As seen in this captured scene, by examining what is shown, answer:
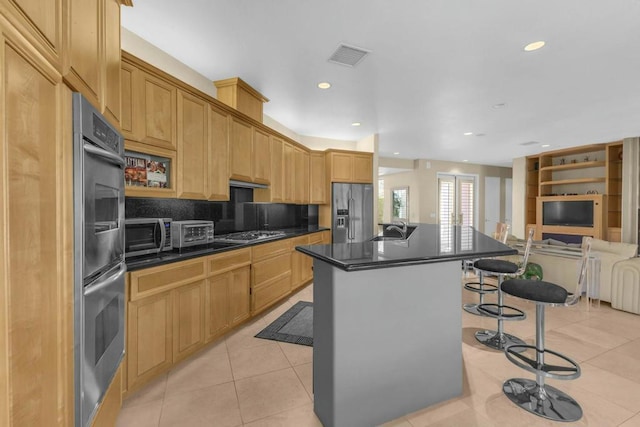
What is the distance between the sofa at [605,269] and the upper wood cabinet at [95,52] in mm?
4376

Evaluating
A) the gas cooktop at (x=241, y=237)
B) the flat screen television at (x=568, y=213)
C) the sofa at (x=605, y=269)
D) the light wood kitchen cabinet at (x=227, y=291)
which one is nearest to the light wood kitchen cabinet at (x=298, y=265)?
the gas cooktop at (x=241, y=237)

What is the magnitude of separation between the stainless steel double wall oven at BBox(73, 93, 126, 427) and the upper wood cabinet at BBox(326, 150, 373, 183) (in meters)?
3.88

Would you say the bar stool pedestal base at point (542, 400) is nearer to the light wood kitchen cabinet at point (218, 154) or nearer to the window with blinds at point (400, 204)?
the light wood kitchen cabinet at point (218, 154)

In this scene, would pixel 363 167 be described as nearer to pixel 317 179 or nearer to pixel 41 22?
pixel 317 179

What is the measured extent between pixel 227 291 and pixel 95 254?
5.19ft

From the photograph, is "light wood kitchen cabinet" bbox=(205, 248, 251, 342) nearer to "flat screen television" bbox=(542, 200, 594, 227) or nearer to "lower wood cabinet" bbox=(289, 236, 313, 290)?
"lower wood cabinet" bbox=(289, 236, 313, 290)

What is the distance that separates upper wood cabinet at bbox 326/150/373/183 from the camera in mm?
5129

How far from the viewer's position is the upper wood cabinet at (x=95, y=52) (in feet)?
3.25

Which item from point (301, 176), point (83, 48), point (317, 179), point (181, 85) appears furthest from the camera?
point (317, 179)

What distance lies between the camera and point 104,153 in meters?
1.19

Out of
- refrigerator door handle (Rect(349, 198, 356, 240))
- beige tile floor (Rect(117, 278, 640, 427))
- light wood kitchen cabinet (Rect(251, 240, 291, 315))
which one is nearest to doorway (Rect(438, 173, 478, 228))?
refrigerator door handle (Rect(349, 198, 356, 240))

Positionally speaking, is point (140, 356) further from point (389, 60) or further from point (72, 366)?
point (389, 60)

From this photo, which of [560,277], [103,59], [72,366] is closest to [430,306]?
[72,366]

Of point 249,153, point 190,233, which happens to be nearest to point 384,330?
point 190,233
